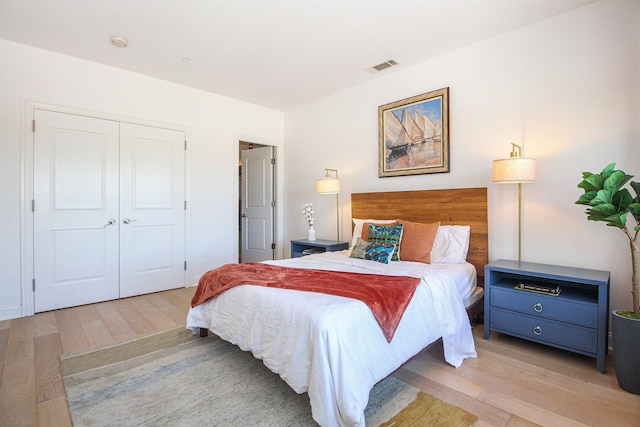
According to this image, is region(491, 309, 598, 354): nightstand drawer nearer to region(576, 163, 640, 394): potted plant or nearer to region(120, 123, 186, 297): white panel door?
region(576, 163, 640, 394): potted plant

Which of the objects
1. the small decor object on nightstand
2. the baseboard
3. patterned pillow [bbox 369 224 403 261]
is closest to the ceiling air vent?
patterned pillow [bbox 369 224 403 261]

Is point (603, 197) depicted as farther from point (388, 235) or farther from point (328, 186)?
point (328, 186)

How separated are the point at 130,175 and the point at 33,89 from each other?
119cm

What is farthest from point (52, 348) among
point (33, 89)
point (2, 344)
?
point (33, 89)

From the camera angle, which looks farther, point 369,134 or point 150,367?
point 369,134

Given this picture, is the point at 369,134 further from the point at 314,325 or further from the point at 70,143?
the point at 70,143

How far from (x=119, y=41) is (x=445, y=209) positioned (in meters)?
3.63

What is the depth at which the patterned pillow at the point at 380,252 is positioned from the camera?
297cm

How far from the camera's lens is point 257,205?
5602 millimetres

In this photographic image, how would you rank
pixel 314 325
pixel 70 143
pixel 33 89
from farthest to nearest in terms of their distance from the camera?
pixel 70 143
pixel 33 89
pixel 314 325

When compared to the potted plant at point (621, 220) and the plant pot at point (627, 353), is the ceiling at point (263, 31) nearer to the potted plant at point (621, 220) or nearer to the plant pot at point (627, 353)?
the potted plant at point (621, 220)

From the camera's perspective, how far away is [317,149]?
4.86 metres

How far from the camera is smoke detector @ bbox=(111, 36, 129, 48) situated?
3.05m

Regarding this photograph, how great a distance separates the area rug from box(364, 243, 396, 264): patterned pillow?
113 centimetres
